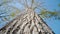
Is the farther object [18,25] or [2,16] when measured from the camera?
[2,16]

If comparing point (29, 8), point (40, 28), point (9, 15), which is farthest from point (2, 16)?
point (40, 28)

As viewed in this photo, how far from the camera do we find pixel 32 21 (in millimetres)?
1957

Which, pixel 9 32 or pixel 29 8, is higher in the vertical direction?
pixel 29 8

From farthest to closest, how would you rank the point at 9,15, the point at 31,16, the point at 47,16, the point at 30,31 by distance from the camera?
the point at 9,15 → the point at 47,16 → the point at 31,16 → the point at 30,31

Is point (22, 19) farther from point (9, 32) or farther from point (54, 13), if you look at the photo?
point (54, 13)

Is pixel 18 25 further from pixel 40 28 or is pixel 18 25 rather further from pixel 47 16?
pixel 47 16

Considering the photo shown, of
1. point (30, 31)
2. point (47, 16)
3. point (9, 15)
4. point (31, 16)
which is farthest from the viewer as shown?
point (9, 15)

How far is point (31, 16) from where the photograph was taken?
1.99 meters

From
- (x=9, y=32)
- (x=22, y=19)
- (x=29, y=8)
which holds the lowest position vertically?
(x=9, y=32)

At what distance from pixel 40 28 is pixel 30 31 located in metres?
→ 0.14

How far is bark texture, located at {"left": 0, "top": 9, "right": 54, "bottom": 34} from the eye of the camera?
186cm

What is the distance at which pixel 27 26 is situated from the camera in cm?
188

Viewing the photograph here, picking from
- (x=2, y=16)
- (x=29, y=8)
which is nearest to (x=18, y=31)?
(x=29, y=8)

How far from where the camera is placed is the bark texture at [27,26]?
1861 mm
